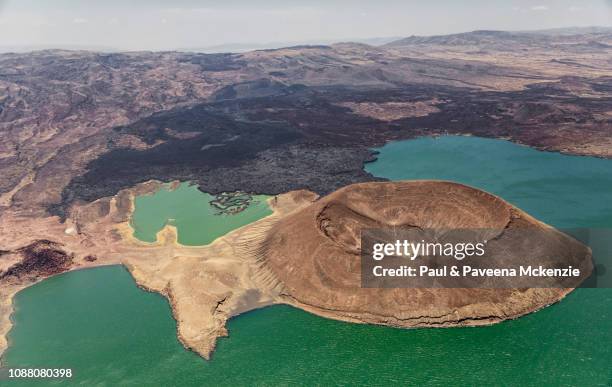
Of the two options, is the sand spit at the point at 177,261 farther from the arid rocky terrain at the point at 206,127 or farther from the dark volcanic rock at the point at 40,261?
the dark volcanic rock at the point at 40,261

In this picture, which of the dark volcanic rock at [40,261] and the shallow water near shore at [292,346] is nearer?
the shallow water near shore at [292,346]

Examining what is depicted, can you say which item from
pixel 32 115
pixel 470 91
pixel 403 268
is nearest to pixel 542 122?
pixel 470 91

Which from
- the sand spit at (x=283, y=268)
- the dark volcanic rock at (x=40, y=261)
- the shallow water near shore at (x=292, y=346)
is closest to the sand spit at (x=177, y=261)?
the sand spit at (x=283, y=268)

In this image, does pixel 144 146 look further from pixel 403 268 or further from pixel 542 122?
pixel 542 122

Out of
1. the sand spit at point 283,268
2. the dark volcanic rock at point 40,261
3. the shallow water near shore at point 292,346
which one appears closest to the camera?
the shallow water near shore at point 292,346

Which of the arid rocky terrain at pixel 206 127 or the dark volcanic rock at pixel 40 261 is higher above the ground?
the arid rocky terrain at pixel 206 127

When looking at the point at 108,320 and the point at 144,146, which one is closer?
the point at 108,320
